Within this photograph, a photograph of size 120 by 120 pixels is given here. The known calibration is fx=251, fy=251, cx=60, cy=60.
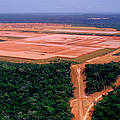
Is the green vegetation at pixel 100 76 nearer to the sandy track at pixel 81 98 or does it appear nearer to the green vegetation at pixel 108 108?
the sandy track at pixel 81 98

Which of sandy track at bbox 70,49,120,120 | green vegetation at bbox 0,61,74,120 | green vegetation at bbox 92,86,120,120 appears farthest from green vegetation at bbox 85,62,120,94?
green vegetation at bbox 92,86,120,120

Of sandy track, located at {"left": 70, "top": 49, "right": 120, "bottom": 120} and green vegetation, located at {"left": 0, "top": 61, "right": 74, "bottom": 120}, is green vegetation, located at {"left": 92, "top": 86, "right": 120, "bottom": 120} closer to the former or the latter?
sandy track, located at {"left": 70, "top": 49, "right": 120, "bottom": 120}

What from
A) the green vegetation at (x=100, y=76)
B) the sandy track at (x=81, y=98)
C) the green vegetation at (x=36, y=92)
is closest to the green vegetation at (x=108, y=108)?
the sandy track at (x=81, y=98)

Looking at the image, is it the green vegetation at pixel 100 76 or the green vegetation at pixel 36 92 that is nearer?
the green vegetation at pixel 36 92

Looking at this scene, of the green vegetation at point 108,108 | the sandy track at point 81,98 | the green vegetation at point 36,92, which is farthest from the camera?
the sandy track at point 81,98

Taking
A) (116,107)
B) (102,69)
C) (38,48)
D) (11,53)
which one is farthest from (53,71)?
(38,48)

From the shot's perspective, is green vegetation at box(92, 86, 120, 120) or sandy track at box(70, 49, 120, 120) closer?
green vegetation at box(92, 86, 120, 120)
